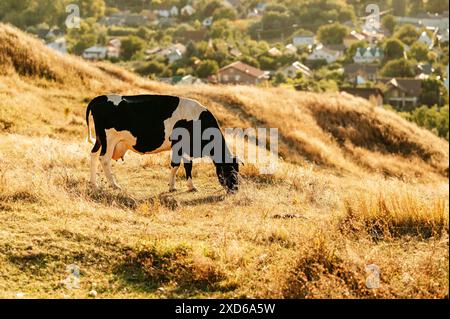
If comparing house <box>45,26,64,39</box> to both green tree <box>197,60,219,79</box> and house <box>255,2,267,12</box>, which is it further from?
house <box>255,2,267,12</box>

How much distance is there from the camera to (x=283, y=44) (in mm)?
116688

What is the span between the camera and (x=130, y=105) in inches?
487

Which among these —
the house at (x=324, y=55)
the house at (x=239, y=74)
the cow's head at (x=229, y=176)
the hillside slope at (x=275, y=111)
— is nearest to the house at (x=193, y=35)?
the house at (x=324, y=55)

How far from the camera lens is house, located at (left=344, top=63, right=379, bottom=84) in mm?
87000

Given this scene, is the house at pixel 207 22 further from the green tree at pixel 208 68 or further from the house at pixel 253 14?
the green tree at pixel 208 68

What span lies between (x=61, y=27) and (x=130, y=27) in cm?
2614

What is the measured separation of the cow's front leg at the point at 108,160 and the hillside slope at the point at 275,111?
8977 millimetres

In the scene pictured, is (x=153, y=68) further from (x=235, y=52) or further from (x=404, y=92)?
(x=404, y=92)

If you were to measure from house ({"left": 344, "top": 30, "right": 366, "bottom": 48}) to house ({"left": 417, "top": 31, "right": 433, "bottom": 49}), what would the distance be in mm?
11612

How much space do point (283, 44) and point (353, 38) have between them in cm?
1264

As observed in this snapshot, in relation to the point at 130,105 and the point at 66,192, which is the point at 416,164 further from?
the point at 66,192

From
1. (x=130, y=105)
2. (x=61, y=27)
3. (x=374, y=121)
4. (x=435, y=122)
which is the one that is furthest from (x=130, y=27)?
(x=130, y=105)

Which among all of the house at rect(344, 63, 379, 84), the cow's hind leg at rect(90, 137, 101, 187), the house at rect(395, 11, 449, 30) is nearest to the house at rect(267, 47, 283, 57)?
the house at rect(344, 63, 379, 84)

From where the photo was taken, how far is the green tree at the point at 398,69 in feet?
298
